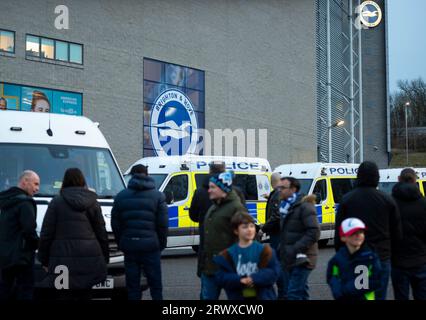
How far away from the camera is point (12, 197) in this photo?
24.4ft

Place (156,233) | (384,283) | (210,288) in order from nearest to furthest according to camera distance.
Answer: (384,283) < (210,288) < (156,233)

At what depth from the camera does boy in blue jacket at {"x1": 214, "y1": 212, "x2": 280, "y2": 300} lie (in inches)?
223

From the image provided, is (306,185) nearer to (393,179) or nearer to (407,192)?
(393,179)

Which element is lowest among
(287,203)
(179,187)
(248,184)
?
(287,203)

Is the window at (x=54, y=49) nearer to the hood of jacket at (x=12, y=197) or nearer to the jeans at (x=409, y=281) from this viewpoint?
the hood of jacket at (x=12, y=197)

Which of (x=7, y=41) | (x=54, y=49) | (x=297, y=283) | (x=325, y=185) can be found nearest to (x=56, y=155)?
(x=297, y=283)

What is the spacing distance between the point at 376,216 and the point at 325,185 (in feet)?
41.4

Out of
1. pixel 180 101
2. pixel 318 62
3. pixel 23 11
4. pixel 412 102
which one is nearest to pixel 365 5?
pixel 318 62

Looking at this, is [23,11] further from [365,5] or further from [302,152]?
[365,5]

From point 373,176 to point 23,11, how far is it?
2444 centimetres

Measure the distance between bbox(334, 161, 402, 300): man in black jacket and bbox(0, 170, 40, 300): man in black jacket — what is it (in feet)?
10.6

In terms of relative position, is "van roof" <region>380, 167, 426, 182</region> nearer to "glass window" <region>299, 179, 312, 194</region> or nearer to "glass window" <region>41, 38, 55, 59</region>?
"glass window" <region>299, 179, 312, 194</region>

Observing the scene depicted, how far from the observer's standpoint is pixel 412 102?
93.3m

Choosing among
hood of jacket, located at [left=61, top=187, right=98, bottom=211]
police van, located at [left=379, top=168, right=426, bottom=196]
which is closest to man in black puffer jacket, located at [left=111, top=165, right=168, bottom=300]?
hood of jacket, located at [left=61, top=187, right=98, bottom=211]
